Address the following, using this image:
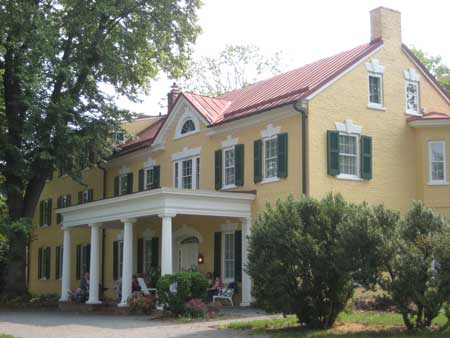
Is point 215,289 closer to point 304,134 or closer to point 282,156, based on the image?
point 282,156

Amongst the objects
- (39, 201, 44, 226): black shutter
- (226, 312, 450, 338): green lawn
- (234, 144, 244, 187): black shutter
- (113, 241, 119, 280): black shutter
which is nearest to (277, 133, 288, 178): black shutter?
(234, 144, 244, 187): black shutter

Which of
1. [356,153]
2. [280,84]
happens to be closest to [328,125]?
[356,153]

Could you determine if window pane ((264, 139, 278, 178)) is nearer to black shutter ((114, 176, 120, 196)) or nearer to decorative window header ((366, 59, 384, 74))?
decorative window header ((366, 59, 384, 74))

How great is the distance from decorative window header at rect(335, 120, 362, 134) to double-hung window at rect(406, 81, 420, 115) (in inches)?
118

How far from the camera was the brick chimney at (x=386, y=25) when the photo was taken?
25047 mm

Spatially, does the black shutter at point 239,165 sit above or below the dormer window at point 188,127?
below

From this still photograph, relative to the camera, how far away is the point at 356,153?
77.1ft

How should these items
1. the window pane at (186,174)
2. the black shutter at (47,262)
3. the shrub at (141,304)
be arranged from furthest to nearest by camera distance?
1. the black shutter at (47,262)
2. the window pane at (186,174)
3. the shrub at (141,304)

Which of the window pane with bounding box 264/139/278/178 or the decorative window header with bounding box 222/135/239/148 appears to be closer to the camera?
the window pane with bounding box 264/139/278/178

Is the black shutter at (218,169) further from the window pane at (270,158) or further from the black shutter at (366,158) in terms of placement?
the black shutter at (366,158)

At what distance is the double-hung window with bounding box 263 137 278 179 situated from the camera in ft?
77.2

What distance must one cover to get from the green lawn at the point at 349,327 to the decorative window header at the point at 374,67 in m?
9.48

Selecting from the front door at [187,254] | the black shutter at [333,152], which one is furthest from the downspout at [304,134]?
the front door at [187,254]

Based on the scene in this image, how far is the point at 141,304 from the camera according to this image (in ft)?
70.5
